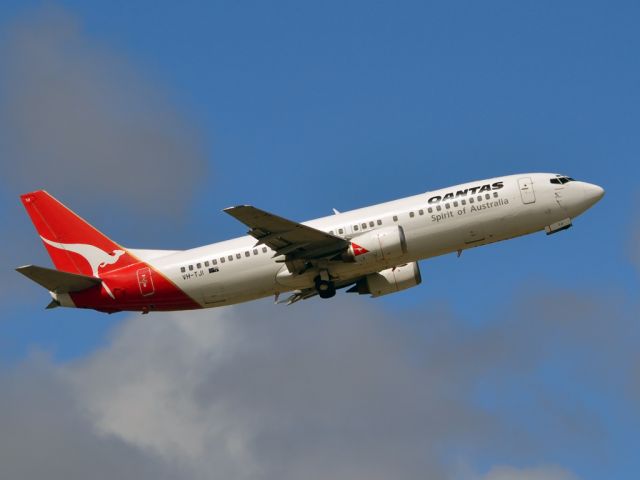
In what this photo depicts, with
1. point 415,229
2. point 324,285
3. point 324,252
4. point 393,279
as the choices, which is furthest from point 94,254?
point 415,229

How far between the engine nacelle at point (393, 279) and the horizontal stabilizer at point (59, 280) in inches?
602

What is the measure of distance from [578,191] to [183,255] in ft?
71.8

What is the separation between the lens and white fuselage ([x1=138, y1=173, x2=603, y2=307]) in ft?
218

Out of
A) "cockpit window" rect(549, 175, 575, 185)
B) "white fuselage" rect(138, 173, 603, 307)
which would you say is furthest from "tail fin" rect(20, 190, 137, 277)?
"cockpit window" rect(549, 175, 575, 185)

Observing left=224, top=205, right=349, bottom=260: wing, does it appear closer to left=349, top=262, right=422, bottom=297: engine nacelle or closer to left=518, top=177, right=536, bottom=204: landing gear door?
left=349, top=262, right=422, bottom=297: engine nacelle

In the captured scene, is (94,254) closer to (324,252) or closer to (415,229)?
(324,252)

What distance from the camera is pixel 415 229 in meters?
66.5

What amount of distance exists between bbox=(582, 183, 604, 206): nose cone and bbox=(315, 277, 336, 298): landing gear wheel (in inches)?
576

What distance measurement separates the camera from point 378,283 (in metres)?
71.7

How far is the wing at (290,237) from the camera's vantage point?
64625mm

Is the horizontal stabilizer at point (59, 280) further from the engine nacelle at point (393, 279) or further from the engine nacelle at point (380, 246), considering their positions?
the engine nacelle at point (393, 279)

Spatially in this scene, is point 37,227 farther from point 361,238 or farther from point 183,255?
point 361,238

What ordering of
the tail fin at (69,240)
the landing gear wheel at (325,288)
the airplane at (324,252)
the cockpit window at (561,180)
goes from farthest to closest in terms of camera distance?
1. the tail fin at (69,240)
2. the landing gear wheel at (325,288)
3. the cockpit window at (561,180)
4. the airplane at (324,252)

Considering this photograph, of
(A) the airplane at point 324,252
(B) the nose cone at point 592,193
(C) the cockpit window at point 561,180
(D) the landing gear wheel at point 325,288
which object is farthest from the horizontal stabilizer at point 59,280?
(B) the nose cone at point 592,193
